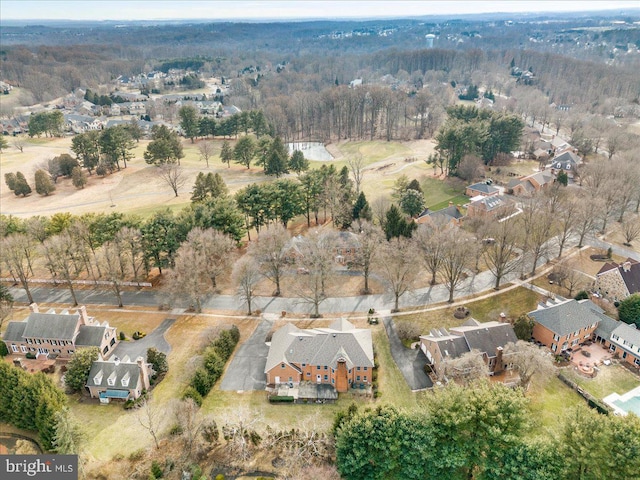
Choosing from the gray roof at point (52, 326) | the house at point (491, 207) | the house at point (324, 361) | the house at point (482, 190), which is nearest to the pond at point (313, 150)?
the house at point (482, 190)

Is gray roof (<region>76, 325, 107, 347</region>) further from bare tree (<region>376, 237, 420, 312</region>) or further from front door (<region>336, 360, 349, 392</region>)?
bare tree (<region>376, 237, 420, 312</region>)

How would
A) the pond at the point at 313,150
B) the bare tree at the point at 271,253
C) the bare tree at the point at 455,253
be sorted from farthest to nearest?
the pond at the point at 313,150, the bare tree at the point at 271,253, the bare tree at the point at 455,253

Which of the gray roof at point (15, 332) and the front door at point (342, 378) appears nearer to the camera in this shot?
the front door at point (342, 378)

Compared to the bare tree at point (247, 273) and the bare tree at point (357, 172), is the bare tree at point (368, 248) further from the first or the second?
the bare tree at point (357, 172)

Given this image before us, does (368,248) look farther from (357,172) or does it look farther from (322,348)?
(357,172)

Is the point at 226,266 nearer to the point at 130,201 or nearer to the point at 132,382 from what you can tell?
the point at 132,382

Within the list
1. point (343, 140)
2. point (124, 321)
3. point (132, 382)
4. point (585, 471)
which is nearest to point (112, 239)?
→ point (124, 321)
